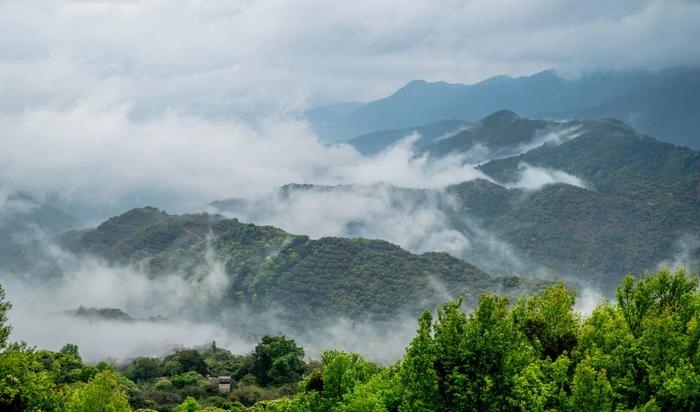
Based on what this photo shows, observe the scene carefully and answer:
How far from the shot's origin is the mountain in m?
154

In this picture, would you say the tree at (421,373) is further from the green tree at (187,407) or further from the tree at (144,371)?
the tree at (144,371)

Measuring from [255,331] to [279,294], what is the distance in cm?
1382

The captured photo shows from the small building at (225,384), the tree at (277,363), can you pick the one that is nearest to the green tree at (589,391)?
the small building at (225,384)

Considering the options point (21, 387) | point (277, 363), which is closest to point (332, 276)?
point (277, 363)

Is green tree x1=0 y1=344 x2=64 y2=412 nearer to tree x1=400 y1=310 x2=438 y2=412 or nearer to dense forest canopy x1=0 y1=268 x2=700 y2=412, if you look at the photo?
dense forest canopy x1=0 y1=268 x2=700 y2=412

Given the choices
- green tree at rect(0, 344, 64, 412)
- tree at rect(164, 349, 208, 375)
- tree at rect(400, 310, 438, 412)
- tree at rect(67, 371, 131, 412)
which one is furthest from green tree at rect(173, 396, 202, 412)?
tree at rect(164, 349, 208, 375)

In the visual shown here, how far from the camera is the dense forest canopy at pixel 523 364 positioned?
26766mm

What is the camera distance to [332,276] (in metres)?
165

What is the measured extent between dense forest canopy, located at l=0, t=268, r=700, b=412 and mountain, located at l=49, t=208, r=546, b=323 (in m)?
117

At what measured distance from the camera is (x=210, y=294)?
180 m

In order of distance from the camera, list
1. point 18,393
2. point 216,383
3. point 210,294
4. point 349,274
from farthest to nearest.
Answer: point 210,294, point 349,274, point 216,383, point 18,393

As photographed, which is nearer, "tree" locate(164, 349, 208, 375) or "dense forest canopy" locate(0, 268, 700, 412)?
"dense forest canopy" locate(0, 268, 700, 412)

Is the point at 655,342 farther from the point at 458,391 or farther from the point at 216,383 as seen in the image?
the point at 216,383

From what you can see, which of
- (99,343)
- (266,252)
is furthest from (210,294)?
(99,343)
